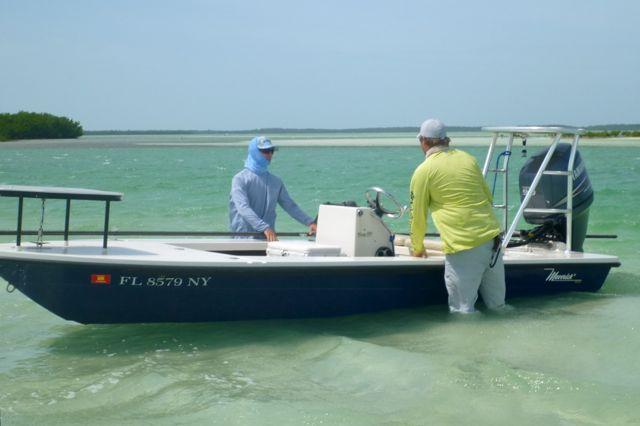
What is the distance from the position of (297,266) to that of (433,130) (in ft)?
5.14

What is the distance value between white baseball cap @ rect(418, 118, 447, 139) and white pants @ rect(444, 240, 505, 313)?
0.95 metres

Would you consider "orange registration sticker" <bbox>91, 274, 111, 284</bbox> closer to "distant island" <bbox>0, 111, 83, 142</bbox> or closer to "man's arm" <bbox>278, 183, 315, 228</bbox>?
"man's arm" <bbox>278, 183, 315, 228</bbox>

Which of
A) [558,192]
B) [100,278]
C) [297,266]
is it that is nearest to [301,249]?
[297,266]

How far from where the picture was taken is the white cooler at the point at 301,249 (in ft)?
26.2

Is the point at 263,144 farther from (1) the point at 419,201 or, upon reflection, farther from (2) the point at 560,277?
(2) the point at 560,277

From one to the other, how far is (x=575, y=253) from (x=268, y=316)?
3310 millimetres

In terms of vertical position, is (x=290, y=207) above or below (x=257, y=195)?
below

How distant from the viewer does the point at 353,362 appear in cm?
701

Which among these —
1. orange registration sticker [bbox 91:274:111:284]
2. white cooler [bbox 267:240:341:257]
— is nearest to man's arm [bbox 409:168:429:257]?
white cooler [bbox 267:240:341:257]

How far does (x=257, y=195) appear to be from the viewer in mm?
8820

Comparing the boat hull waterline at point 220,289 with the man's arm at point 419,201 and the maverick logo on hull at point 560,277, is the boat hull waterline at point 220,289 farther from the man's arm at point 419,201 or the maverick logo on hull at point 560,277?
the maverick logo on hull at point 560,277

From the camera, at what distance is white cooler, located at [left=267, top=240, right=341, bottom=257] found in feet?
26.2

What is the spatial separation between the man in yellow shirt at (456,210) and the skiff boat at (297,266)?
1.08 ft

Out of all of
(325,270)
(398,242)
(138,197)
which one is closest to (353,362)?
(325,270)
